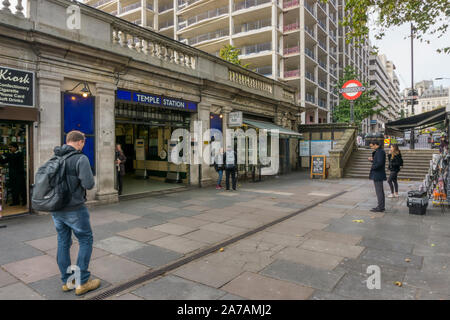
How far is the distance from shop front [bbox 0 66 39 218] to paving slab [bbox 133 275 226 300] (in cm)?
532

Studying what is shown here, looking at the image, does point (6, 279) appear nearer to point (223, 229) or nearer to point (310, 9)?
point (223, 229)

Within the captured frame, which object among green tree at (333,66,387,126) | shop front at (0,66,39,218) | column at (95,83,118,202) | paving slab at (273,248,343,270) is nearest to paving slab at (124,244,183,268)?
paving slab at (273,248,343,270)

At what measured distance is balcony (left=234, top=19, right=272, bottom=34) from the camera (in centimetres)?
3538

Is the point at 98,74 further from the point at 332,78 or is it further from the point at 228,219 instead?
the point at 332,78

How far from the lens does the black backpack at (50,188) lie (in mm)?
3096

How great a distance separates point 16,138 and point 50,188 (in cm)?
595

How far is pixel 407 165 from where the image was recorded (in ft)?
53.5

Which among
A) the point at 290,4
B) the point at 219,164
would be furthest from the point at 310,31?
the point at 219,164

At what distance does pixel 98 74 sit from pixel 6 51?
87.3 inches

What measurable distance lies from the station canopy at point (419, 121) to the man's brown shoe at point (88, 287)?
408 inches

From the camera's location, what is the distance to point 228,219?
6.93 meters

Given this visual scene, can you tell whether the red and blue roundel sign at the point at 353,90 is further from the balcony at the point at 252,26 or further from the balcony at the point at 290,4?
the balcony at the point at 290,4
